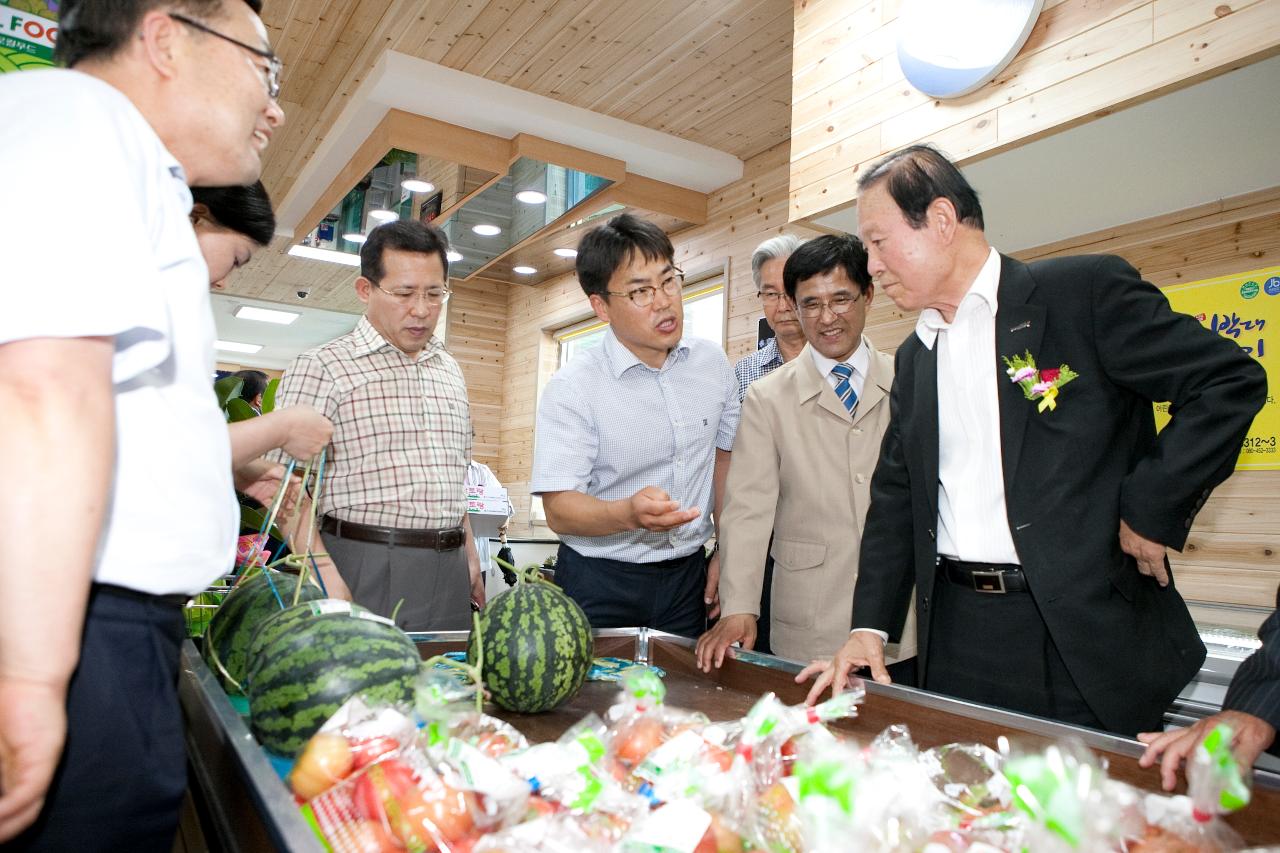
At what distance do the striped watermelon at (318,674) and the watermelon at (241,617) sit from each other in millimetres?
304

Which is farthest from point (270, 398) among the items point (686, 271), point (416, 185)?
point (686, 271)

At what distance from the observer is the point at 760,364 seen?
354 cm

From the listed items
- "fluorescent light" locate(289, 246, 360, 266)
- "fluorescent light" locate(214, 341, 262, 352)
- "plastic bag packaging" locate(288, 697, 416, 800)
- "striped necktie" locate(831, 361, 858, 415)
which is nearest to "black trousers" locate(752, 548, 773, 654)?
"striped necktie" locate(831, 361, 858, 415)

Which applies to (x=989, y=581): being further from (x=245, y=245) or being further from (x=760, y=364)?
(x=760, y=364)

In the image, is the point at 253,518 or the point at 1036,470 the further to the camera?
the point at 253,518

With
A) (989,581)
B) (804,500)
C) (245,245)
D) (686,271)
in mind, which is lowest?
(989,581)

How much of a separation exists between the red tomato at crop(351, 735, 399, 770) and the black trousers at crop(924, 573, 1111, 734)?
44.7 inches

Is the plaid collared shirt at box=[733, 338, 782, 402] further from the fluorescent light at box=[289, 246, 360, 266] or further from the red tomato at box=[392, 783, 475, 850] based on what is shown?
the fluorescent light at box=[289, 246, 360, 266]

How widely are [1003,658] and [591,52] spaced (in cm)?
418

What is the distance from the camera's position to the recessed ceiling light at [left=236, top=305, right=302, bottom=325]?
10.5 m

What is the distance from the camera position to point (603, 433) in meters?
2.26

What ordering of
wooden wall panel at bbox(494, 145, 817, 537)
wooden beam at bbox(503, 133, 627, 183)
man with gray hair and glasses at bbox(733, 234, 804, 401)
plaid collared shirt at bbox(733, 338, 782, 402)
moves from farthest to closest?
wooden wall panel at bbox(494, 145, 817, 537)
wooden beam at bbox(503, 133, 627, 183)
plaid collared shirt at bbox(733, 338, 782, 402)
man with gray hair and glasses at bbox(733, 234, 804, 401)

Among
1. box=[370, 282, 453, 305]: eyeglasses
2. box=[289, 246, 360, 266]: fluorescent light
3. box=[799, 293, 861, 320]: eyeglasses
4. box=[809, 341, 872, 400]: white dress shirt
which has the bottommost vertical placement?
box=[809, 341, 872, 400]: white dress shirt

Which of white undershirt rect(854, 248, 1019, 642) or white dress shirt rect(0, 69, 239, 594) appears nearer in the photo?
white dress shirt rect(0, 69, 239, 594)
